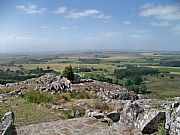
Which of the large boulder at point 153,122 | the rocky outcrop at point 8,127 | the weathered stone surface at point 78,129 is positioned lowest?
the weathered stone surface at point 78,129

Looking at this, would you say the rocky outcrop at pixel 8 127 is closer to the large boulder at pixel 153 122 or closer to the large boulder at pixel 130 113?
the large boulder at pixel 153 122

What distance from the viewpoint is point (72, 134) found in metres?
7.91

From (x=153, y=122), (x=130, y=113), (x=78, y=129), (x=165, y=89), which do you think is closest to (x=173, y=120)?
(x=153, y=122)

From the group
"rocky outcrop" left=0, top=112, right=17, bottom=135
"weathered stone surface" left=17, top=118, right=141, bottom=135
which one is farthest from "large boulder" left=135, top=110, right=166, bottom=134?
"rocky outcrop" left=0, top=112, right=17, bottom=135

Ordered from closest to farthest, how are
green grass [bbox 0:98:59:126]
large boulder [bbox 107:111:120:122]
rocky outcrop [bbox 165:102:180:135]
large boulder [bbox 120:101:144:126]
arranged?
rocky outcrop [bbox 165:102:180:135], large boulder [bbox 120:101:144:126], large boulder [bbox 107:111:120:122], green grass [bbox 0:98:59:126]

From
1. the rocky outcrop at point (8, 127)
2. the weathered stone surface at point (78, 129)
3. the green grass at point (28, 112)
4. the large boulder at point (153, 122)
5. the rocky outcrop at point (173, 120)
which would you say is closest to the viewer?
the rocky outcrop at point (173, 120)

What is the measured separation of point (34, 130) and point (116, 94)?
386 inches

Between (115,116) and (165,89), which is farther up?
(115,116)

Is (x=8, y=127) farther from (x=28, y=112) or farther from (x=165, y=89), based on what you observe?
(x=165, y=89)

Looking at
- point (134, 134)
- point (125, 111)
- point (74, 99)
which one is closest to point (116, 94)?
point (74, 99)

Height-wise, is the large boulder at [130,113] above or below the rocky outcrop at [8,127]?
below

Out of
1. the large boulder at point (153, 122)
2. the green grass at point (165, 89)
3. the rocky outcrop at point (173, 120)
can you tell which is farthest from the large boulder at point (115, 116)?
the green grass at point (165, 89)

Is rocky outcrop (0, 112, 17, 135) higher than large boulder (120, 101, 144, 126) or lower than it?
higher

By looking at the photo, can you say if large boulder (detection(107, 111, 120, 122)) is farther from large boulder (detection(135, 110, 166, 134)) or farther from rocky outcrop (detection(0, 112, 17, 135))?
rocky outcrop (detection(0, 112, 17, 135))
